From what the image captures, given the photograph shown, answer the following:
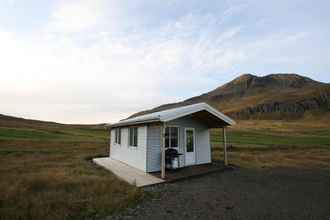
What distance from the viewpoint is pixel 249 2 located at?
34.8 feet

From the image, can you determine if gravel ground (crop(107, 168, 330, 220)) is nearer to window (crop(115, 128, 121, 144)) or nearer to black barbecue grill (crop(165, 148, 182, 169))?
black barbecue grill (crop(165, 148, 182, 169))

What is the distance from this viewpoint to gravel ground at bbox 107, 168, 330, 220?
13.8 ft

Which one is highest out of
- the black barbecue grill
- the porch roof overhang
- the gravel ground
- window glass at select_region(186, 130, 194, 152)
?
the porch roof overhang

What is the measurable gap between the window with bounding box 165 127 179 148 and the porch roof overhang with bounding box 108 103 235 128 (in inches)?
37.1

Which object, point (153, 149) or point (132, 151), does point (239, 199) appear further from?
point (132, 151)

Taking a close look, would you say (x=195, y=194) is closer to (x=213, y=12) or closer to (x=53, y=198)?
(x=53, y=198)

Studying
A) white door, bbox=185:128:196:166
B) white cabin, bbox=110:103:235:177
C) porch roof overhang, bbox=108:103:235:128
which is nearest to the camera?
porch roof overhang, bbox=108:103:235:128

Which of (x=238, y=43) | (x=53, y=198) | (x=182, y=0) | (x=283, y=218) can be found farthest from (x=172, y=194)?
(x=238, y=43)

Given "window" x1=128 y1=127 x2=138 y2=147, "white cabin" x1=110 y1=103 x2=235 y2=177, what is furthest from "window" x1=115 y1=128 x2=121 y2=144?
"window" x1=128 y1=127 x2=138 y2=147

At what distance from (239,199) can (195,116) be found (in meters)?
5.55

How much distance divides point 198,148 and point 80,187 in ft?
20.8

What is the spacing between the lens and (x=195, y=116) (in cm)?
1034

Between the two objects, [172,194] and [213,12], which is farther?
[213,12]

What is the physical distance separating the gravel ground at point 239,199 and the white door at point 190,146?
2400mm
